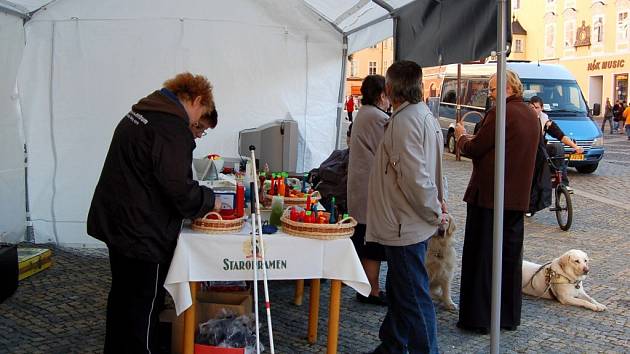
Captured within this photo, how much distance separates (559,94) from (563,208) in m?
6.47

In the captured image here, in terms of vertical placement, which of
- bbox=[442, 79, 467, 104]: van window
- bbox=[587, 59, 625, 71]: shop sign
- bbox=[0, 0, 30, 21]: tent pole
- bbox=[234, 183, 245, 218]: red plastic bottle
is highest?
bbox=[587, 59, 625, 71]: shop sign

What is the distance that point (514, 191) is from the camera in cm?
416

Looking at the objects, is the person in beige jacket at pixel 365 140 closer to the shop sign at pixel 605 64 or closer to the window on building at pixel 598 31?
the shop sign at pixel 605 64

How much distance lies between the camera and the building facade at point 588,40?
3167 centimetres

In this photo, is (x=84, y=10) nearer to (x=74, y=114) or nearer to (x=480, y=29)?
(x=74, y=114)

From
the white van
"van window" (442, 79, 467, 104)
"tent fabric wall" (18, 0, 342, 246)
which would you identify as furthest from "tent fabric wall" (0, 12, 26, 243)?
"van window" (442, 79, 467, 104)

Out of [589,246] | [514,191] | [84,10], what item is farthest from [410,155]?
[589,246]

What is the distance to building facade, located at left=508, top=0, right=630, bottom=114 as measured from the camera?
1247 inches

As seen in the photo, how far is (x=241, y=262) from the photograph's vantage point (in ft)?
11.0

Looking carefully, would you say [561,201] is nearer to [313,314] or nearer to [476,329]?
[476,329]

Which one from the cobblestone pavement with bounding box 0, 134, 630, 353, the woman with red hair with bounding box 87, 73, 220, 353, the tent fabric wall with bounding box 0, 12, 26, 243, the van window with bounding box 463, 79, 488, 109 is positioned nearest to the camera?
the woman with red hair with bounding box 87, 73, 220, 353

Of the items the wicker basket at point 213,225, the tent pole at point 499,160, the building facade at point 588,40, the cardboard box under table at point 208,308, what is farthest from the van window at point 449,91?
the wicker basket at point 213,225

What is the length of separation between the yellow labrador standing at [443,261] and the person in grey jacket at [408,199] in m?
1.30

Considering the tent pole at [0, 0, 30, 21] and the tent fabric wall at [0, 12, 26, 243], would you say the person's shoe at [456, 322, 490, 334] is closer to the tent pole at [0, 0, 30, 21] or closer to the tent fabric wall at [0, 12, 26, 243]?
the tent fabric wall at [0, 12, 26, 243]
